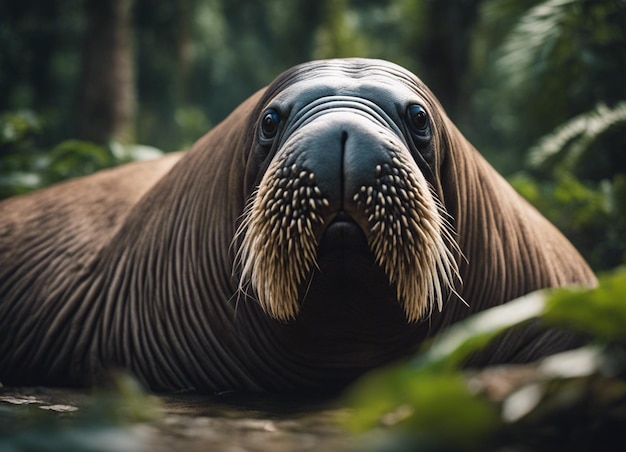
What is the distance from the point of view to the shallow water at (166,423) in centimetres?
164

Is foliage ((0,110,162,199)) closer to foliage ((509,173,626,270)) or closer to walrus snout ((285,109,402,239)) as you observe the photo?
foliage ((509,173,626,270))

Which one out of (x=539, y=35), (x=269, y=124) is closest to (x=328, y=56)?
(x=539, y=35)

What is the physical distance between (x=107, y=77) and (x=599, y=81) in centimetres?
677

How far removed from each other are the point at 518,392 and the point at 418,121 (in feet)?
7.34

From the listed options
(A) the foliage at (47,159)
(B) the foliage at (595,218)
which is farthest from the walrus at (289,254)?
(A) the foliage at (47,159)

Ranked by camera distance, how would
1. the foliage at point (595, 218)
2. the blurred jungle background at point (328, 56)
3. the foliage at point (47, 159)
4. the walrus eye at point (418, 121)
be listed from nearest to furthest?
the walrus eye at point (418, 121), the foliage at point (595, 218), the foliage at point (47, 159), the blurred jungle background at point (328, 56)

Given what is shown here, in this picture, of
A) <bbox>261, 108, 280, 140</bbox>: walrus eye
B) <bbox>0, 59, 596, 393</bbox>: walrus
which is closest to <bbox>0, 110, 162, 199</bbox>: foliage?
<bbox>0, 59, 596, 393</bbox>: walrus

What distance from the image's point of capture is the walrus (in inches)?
136

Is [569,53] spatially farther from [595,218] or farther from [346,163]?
[346,163]

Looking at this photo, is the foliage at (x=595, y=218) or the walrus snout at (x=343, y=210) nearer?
the walrus snout at (x=343, y=210)

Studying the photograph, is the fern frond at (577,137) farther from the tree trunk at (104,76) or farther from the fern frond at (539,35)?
the tree trunk at (104,76)

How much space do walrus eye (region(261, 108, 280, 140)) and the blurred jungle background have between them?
3873 millimetres

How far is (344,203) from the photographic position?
3.38 meters

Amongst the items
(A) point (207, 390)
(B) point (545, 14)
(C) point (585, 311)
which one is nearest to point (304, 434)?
(C) point (585, 311)
